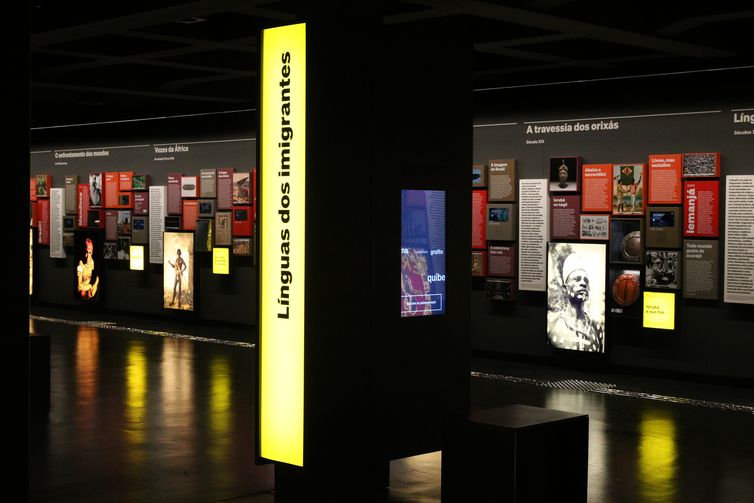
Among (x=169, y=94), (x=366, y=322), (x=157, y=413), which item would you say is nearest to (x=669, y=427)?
(x=366, y=322)

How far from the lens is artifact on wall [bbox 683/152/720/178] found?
12.0 meters

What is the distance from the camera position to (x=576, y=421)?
6211 millimetres

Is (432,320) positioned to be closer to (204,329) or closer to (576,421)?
(576,421)

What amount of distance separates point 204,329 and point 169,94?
4.10 meters

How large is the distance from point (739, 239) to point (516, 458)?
695 centimetres

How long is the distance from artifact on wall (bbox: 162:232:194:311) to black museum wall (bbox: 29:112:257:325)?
0.16 metres

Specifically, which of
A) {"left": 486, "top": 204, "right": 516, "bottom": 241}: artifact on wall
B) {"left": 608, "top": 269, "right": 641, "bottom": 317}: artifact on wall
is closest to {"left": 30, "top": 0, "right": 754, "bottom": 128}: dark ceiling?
{"left": 486, "top": 204, "right": 516, "bottom": 241}: artifact on wall

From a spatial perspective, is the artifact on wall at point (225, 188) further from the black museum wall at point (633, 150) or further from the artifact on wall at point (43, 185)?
the artifact on wall at point (43, 185)

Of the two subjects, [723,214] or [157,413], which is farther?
[723,214]

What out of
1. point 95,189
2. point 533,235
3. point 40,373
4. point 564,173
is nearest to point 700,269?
point 564,173

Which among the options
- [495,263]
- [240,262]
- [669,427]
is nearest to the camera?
[669,427]

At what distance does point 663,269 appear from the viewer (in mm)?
12461

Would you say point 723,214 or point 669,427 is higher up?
point 723,214

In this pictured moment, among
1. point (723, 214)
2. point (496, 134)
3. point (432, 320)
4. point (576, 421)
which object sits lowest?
point (576, 421)
